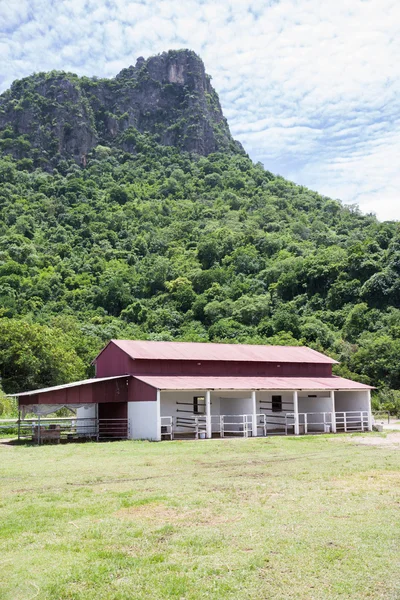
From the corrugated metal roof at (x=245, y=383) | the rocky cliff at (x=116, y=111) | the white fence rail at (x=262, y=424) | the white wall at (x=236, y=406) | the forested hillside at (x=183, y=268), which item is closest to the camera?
the corrugated metal roof at (x=245, y=383)

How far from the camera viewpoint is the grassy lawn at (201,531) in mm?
6250

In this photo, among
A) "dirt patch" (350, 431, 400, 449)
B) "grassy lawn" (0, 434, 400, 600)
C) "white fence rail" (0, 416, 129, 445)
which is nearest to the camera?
"grassy lawn" (0, 434, 400, 600)

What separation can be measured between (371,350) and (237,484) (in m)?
43.3

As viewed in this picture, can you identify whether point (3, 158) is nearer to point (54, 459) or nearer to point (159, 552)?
point (54, 459)

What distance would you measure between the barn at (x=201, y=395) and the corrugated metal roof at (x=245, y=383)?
0.17 ft

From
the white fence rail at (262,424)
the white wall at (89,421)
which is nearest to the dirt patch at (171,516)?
the white fence rail at (262,424)

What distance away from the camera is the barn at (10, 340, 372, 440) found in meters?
26.7

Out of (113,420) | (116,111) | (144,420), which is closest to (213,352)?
(113,420)

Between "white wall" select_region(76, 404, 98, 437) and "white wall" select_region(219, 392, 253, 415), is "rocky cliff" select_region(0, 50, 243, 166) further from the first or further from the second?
"white wall" select_region(219, 392, 253, 415)

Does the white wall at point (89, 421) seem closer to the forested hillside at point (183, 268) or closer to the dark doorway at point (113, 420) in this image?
the dark doorway at point (113, 420)

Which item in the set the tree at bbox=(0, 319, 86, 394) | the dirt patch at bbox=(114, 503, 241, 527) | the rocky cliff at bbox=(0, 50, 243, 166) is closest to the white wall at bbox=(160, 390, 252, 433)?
the dirt patch at bbox=(114, 503, 241, 527)

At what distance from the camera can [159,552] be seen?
24.2 feet

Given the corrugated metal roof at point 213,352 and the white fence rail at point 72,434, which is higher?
the corrugated metal roof at point 213,352

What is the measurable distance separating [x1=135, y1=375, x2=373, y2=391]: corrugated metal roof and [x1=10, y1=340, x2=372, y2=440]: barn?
0.17 feet
